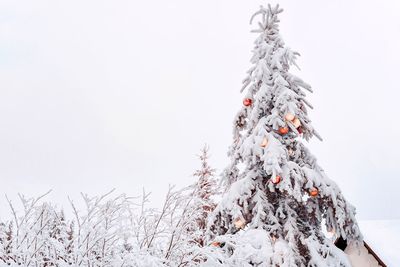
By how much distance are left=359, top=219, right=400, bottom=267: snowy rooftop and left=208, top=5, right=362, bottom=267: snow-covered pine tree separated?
3200 millimetres

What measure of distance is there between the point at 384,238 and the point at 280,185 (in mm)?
6629

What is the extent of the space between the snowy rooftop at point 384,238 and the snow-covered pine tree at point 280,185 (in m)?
3.20

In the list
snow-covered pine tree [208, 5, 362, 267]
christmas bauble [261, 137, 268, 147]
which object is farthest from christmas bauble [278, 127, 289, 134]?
christmas bauble [261, 137, 268, 147]

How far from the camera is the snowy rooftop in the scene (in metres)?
13.7

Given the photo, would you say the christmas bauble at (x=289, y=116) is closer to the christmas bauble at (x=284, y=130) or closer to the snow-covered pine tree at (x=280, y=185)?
the snow-covered pine tree at (x=280, y=185)

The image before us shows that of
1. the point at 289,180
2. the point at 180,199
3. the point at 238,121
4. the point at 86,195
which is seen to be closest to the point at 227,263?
the point at 180,199

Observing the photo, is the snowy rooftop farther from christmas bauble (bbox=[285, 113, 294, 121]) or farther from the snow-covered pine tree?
christmas bauble (bbox=[285, 113, 294, 121])

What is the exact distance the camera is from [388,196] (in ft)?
541

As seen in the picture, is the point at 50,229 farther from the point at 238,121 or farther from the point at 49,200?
the point at 238,121

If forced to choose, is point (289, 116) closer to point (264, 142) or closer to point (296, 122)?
point (296, 122)

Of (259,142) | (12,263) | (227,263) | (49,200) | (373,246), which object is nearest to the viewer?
(12,263)

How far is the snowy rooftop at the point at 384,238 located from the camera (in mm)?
13656

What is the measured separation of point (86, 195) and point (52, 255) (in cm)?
103

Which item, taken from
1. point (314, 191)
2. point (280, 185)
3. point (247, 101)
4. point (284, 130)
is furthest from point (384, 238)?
point (247, 101)
